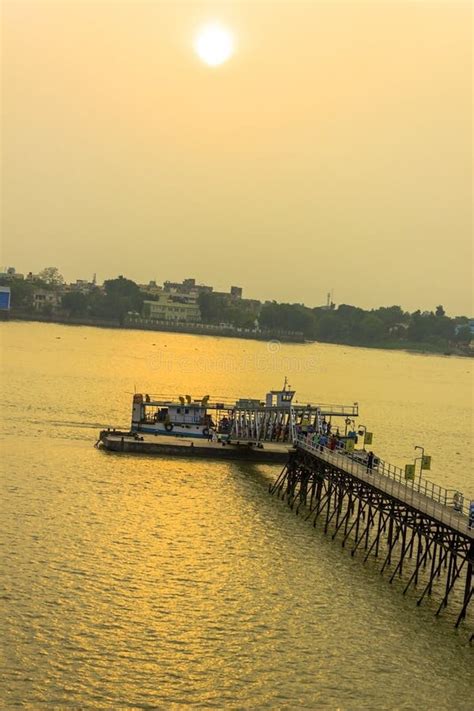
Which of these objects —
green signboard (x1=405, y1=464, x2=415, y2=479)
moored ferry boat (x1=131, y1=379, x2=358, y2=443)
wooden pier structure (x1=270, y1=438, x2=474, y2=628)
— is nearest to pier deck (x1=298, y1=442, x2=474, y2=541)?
wooden pier structure (x1=270, y1=438, x2=474, y2=628)

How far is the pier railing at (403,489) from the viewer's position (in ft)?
138

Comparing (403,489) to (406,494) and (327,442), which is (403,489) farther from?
(327,442)

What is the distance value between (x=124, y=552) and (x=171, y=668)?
43.8 ft

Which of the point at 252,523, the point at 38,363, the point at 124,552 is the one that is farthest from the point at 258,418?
the point at 38,363

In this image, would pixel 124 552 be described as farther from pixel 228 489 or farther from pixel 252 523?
pixel 228 489

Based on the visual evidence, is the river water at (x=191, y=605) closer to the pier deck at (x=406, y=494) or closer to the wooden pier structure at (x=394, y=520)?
the wooden pier structure at (x=394, y=520)

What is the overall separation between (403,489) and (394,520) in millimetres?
4975

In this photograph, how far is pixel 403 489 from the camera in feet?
157

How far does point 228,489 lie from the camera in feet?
208

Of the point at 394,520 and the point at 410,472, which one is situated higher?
the point at 410,472

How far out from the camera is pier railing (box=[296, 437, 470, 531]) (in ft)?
138

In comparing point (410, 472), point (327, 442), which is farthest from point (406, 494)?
point (327, 442)

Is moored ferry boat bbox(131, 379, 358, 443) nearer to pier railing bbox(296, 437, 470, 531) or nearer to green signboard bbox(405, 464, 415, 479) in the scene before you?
pier railing bbox(296, 437, 470, 531)

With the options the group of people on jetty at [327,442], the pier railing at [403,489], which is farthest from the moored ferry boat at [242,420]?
the pier railing at [403,489]
